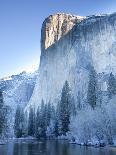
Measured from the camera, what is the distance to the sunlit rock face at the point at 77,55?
146125 millimetres

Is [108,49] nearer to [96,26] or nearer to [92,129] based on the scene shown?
[96,26]

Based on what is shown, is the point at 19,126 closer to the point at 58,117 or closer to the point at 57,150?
the point at 58,117

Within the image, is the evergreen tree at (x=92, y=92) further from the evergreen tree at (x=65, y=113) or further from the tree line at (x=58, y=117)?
the evergreen tree at (x=65, y=113)

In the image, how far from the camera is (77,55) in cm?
15925

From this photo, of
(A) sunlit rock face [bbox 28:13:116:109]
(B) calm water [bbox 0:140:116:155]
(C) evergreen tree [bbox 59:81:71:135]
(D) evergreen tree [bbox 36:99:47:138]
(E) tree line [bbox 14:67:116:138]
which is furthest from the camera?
(A) sunlit rock face [bbox 28:13:116:109]

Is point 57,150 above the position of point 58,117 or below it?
below

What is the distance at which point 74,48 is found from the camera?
Result: 16625cm

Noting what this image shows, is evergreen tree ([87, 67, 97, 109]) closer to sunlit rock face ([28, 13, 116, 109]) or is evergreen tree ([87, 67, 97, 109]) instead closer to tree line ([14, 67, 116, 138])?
tree line ([14, 67, 116, 138])

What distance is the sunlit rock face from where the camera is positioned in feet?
479

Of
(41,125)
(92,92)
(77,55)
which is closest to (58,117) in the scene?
(41,125)

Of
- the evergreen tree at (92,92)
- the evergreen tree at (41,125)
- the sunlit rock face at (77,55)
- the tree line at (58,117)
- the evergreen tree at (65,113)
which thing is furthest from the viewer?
the sunlit rock face at (77,55)

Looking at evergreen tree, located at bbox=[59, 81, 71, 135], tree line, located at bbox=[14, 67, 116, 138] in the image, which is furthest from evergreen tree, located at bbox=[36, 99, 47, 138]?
evergreen tree, located at bbox=[59, 81, 71, 135]

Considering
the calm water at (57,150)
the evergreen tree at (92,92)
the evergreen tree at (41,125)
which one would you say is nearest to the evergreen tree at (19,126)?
the evergreen tree at (41,125)

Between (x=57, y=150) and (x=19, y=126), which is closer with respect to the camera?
(x=57, y=150)
